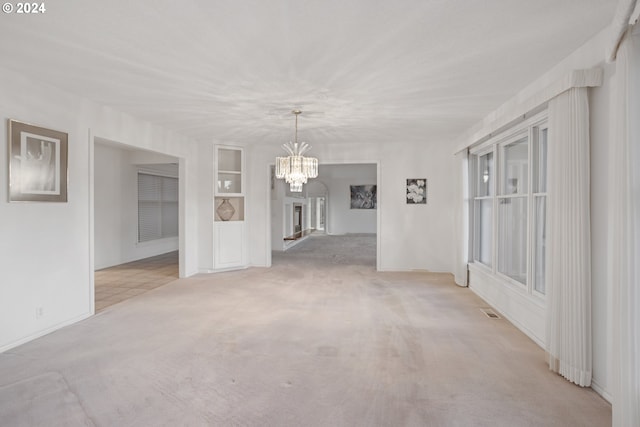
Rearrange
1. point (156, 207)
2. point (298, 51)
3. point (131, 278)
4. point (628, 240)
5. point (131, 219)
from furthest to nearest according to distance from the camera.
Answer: point (156, 207)
point (131, 219)
point (131, 278)
point (298, 51)
point (628, 240)

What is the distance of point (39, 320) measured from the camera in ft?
12.0

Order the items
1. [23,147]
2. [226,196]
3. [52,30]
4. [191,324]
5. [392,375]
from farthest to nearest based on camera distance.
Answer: [226,196] < [191,324] < [23,147] < [392,375] < [52,30]

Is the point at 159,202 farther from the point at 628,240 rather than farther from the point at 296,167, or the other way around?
the point at 628,240

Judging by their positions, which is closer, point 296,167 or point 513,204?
point 513,204

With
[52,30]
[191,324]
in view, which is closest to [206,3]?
[52,30]

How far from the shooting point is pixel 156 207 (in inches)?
370

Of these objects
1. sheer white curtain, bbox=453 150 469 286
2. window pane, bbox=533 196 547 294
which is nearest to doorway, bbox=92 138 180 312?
sheer white curtain, bbox=453 150 469 286

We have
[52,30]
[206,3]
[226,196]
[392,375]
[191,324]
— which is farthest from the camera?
[226,196]

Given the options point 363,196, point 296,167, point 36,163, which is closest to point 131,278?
point 36,163

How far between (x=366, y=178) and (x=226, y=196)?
985 cm

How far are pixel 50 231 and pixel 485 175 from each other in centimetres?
565

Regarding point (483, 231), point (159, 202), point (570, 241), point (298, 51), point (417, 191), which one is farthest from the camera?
point (159, 202)

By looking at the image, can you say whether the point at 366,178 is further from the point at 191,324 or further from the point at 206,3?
the point at 206,3

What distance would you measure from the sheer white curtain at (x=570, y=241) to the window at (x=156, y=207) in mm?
8521
